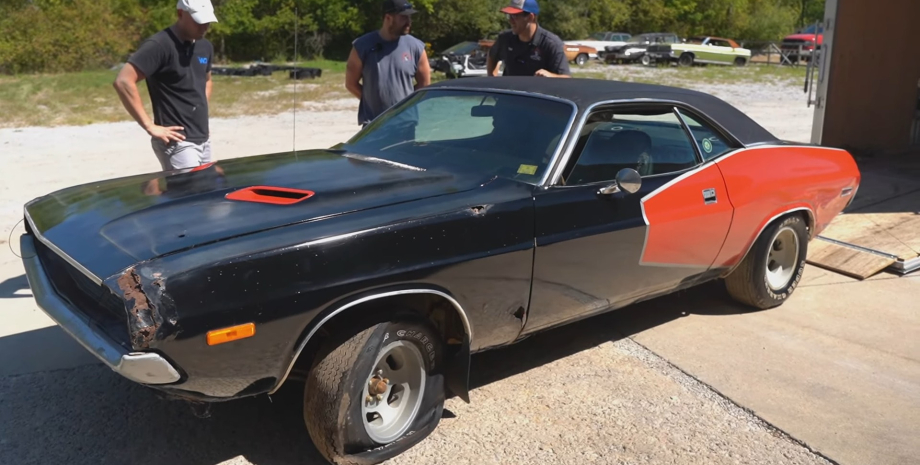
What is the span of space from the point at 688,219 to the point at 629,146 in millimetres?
504

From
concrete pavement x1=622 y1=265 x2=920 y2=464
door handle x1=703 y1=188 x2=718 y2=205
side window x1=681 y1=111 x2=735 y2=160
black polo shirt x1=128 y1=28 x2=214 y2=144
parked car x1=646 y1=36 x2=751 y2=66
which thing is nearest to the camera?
concrete pavement x1=622 y1=265 x2=920 y2=464

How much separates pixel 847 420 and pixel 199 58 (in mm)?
4205

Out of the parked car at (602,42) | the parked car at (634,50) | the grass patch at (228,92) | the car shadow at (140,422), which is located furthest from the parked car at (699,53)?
the car shadow at (140,422)

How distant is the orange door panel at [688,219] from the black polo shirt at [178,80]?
2.91 meters

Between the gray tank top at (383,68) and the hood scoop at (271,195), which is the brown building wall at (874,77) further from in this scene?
the hood scoop at (271,195)

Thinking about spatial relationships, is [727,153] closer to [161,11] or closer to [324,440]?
[324,440]

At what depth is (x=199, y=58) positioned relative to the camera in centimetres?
500

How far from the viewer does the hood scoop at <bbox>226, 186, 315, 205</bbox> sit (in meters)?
3.22

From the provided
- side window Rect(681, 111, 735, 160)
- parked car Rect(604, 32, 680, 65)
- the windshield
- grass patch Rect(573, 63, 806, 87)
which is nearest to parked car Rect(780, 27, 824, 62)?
grass patch Rect(573, 63, 806, 87)

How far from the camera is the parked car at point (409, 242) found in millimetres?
2664

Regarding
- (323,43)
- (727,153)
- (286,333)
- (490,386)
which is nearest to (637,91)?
(727,153)

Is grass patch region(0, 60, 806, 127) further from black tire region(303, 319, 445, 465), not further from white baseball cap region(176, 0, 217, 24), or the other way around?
black tire region(303, 319, 445, 465)

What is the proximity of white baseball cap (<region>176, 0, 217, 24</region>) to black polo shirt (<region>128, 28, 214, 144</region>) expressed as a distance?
0.76 ft

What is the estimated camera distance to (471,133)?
4.09 metres
